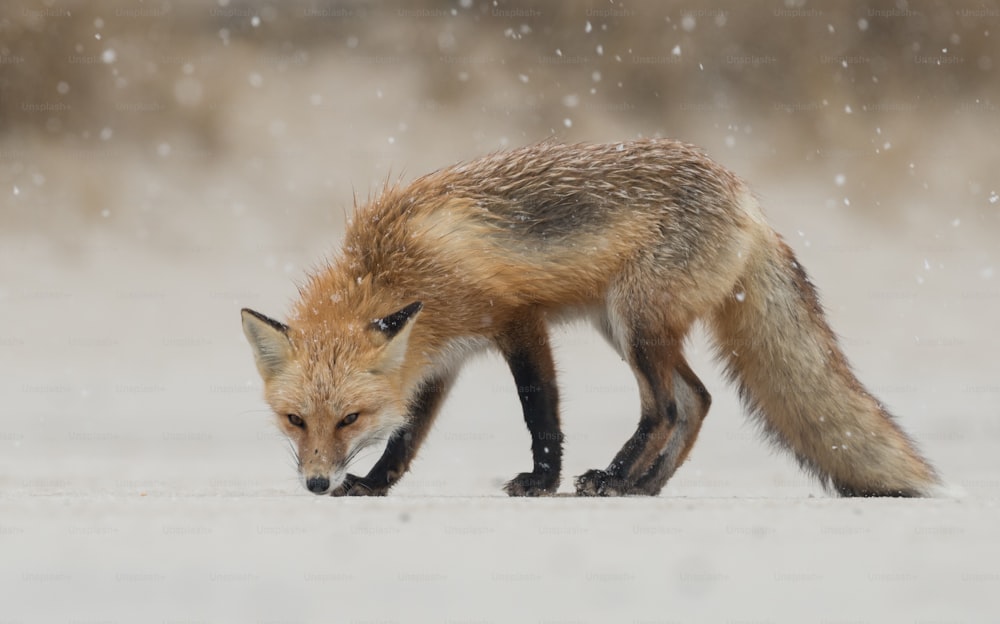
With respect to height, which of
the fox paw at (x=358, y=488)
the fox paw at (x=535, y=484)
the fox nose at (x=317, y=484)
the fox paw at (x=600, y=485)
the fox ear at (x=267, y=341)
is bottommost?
the fox paw at (x=358, y=488)

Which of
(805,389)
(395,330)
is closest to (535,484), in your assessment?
(395,330)

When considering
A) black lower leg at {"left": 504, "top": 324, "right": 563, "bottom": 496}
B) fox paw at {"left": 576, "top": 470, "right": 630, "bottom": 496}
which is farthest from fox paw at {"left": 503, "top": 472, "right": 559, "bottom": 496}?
fox paw at {"left": 576, "top": 470, "right": 630, "bottom": 496}

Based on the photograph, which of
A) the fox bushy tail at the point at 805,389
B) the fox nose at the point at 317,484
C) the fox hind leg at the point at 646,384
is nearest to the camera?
the fox nose at the point at 317,484

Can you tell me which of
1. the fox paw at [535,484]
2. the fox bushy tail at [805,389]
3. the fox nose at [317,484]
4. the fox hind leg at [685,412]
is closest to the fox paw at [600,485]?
the fox paw at [535,484]

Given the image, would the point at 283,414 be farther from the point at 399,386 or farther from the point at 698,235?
the point at 698,235

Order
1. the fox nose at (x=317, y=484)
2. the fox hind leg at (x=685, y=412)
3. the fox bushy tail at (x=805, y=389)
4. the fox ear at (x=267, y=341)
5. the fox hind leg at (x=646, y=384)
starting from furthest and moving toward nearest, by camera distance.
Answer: the fox hind leg at (x=685, y=412), the fox bushy tail at (x=805, y=389), the fox hind leg at (x=646, y=384), the fox ear at (x=267, y=341), the fox nose at (x=317, y=484)

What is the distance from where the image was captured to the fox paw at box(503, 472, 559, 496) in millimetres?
4668

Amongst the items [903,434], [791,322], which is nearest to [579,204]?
[791,322]

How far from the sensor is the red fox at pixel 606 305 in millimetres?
4645

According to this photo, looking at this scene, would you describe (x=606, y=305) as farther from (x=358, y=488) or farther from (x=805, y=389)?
(x=358, y=488)

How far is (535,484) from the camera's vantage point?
467cm

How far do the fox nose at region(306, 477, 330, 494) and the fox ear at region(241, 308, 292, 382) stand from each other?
1.58 feet

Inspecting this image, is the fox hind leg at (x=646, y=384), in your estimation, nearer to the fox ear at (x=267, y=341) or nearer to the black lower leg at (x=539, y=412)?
the black lower leg at (x=539, y=412)

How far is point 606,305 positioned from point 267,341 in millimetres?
1393
